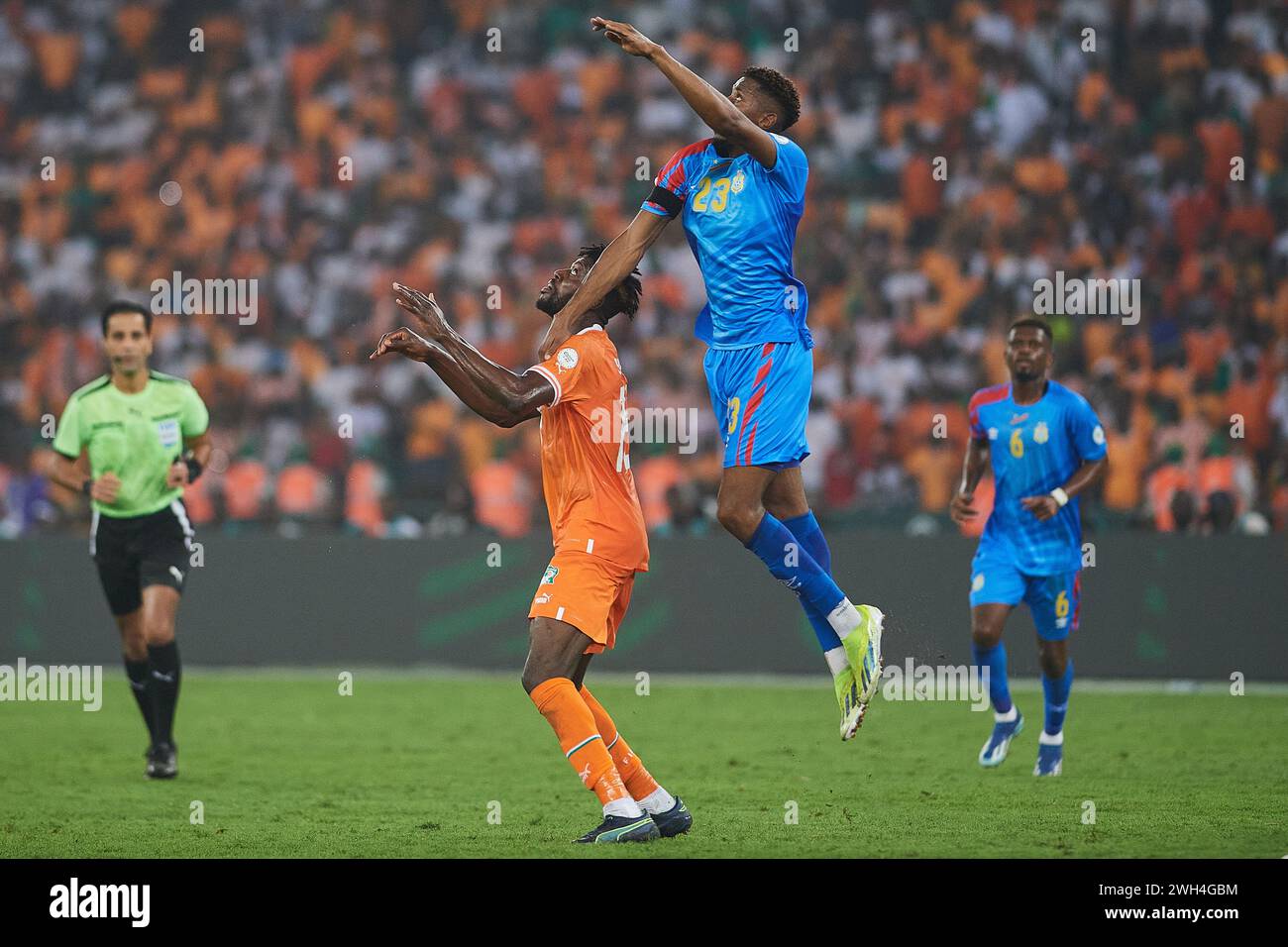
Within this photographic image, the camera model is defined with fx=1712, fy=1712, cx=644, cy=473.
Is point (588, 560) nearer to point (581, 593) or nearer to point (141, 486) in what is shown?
point (581, 593)

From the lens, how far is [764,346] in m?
7.62

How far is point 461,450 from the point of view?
1611 cm

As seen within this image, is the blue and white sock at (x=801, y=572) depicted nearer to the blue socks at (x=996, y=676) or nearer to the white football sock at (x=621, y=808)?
the white football sock at (x=621, y=808)

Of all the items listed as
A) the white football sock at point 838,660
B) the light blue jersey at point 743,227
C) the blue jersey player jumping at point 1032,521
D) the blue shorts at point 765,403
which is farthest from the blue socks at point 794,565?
the blue jersey player jumping at point 1032,521

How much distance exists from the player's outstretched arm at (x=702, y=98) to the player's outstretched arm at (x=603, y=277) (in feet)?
1.85

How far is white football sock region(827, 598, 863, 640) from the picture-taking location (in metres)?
7.63

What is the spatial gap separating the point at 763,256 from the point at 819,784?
3085 millimetres

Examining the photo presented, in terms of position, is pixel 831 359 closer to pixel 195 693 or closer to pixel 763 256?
pixel 195 693

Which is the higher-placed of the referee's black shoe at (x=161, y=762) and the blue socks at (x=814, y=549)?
the blue socks at (x=814, y=549)

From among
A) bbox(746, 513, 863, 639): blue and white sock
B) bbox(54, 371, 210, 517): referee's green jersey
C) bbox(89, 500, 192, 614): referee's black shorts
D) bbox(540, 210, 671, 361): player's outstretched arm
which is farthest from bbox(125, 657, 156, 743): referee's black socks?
bbox(746, 513, 863, 639): blue and white sock

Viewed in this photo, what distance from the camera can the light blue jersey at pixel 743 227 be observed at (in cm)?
754

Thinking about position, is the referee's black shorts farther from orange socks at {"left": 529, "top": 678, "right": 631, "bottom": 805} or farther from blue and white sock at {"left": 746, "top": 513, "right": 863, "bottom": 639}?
blue and white sock at {"left": 746, "top": 513, "right": 863, "bottom": 639}

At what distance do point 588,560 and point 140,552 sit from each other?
380 centimetres
